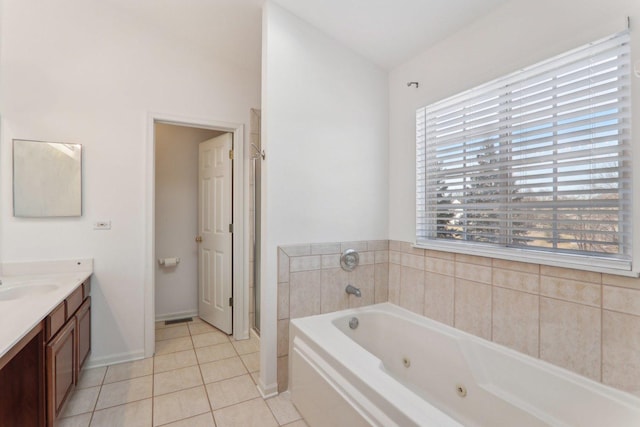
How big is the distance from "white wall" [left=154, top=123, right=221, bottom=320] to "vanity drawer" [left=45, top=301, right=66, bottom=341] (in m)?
1.66

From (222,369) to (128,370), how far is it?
72 centimetres

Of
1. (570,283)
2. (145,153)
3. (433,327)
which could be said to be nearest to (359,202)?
(433,327)

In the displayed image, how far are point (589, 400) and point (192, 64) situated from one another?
342 centimetres

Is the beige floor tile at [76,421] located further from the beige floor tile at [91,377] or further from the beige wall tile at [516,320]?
the beige wall tile at [516,320]

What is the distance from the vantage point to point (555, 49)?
4.65ft

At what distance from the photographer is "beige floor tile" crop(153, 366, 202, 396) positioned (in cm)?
208

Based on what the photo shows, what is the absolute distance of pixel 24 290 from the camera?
6.23 ft

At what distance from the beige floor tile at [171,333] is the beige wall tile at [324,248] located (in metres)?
1.79

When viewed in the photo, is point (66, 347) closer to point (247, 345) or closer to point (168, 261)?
point (247, 345)

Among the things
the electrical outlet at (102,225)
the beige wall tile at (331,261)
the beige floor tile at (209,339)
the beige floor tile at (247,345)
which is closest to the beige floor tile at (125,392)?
the beige floor tile at (209,339)

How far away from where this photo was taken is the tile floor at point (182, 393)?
69.4 inches

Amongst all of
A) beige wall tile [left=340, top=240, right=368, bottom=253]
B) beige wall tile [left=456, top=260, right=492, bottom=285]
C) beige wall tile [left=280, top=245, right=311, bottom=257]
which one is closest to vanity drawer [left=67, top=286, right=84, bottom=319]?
beige wall tile [left=280, top=245, right=311, bottom=257]

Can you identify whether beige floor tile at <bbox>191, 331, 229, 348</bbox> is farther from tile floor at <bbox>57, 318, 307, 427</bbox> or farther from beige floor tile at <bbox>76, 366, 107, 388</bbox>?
beige floor tile at <bbox>76, 366, 107, 388</bbox>

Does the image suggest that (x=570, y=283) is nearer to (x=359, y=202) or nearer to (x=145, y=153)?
(x=359, y=202)
